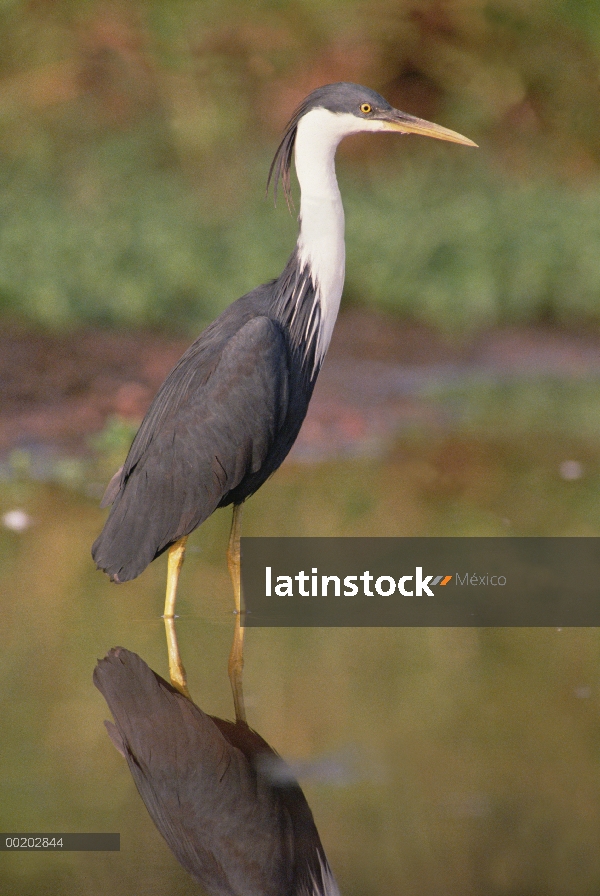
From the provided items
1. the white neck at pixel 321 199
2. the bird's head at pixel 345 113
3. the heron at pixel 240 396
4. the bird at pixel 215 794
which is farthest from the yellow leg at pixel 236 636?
the bird's head at pixel 345 113

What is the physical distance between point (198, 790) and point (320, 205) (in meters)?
2.37

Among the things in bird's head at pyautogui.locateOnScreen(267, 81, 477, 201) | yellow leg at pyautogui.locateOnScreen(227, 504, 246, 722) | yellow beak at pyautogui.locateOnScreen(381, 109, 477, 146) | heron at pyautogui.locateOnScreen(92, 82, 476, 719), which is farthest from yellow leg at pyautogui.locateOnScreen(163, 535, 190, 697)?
yellow beak at pyautogui.locateOnScreen(381, 109, 477, 146)

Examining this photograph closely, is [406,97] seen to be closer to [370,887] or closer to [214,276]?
[214,276]

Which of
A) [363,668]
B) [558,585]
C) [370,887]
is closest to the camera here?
[370,887]

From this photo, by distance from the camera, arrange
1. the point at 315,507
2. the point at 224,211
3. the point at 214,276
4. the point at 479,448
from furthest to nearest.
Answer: the point at 224,211 < the point at 214,276 < the point at 479,448 < the point at 315,507

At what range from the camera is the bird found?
2992mm

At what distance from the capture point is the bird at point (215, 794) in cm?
299

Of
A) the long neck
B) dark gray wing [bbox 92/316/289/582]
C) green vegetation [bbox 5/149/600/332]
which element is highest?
green vegetation [bbox 5/149/600/332]

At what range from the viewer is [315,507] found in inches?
230

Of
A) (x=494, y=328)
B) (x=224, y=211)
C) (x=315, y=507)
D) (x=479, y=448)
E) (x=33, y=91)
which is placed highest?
(x=33, y=91)

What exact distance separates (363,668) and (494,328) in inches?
202

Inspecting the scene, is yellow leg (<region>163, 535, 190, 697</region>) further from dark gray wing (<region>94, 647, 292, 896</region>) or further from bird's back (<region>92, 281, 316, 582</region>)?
dark gray wing (<region>94, 647, 292, 896</region>)

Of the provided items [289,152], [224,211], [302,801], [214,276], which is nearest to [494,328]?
[214,276]

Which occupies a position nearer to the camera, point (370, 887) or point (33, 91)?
point (370, 887)
